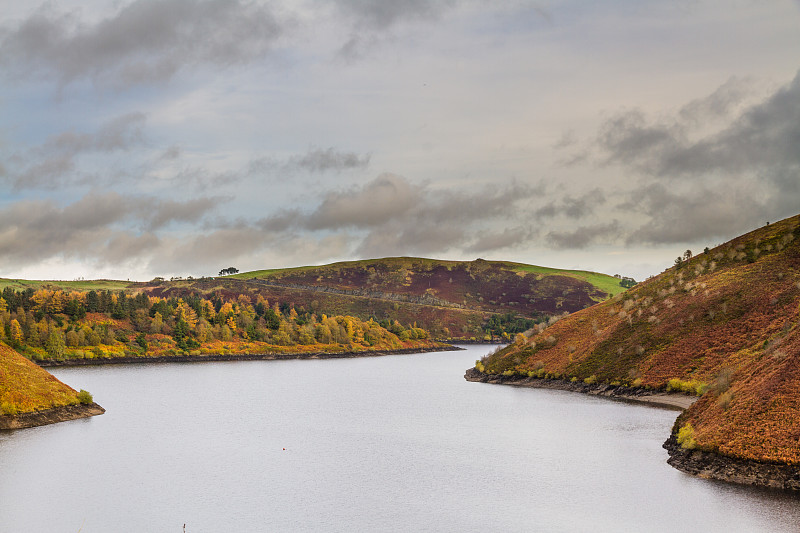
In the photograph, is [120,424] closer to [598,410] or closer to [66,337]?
[598,410]

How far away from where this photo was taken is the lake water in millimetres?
38312

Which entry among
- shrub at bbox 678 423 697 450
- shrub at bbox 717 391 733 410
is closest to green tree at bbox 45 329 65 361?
shrub at bbox 678 423 697 450

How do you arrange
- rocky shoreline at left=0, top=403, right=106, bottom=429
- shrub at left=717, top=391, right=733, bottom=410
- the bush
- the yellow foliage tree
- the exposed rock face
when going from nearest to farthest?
the exposed rock face
shrub at left=717, top=391, right=733, bottom=410
rocky shoreline at left=0, top=403, right=106, bottom=429
the bush
the yellow foliage tree

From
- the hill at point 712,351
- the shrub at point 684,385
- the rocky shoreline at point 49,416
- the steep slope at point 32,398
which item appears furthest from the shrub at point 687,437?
the steep slope at point 32,398

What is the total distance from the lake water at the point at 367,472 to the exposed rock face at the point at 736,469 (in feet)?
3.03

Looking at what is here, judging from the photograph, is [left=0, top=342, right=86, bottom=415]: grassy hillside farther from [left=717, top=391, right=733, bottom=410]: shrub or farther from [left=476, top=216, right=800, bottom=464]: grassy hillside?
[left=717, top=391, right=733, bottom=410]: shrub

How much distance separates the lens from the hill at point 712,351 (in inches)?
1767

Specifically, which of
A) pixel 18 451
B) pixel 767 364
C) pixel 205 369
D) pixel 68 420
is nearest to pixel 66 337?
pixel 205 369

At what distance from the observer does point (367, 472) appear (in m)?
50.5

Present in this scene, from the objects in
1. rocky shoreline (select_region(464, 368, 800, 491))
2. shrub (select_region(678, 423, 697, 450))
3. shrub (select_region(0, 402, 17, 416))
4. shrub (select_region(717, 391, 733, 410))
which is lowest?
shrub (select_region(0, 402, 17, 416))

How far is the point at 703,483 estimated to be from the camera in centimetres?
4422

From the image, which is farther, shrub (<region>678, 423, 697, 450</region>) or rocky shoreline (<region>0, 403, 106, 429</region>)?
rocky shoreline (<region>0, 403, 106, 429</region>)

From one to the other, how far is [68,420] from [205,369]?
90.7m

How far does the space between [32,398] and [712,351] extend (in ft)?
255
